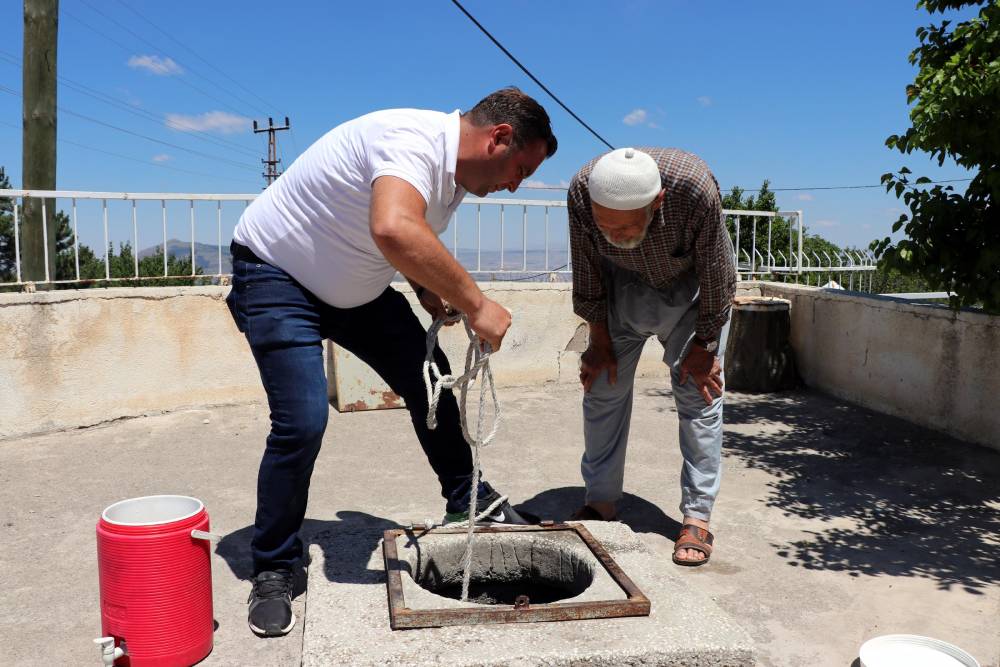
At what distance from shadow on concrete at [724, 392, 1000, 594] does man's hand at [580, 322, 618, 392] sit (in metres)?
1.11

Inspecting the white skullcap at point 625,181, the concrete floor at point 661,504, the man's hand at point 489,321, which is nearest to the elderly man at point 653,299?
the white skullcap at point 625,181

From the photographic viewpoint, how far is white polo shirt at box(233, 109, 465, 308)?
2416mm

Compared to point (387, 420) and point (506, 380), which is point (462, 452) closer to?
point (387, 420)

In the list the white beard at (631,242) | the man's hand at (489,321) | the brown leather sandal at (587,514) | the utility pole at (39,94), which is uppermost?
the utility pole at (39,94)

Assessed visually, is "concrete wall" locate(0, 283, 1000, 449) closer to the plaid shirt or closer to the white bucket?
the plaid shirt

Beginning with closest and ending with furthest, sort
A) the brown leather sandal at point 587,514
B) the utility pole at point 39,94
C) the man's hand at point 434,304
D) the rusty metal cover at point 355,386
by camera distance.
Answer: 1. the man's hand at point 434,304
2. the brown leather sandal at point 587,514
3. the rusty metal cover at point 355,386
4. the utility pole at point 39,94

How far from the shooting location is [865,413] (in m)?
6.26

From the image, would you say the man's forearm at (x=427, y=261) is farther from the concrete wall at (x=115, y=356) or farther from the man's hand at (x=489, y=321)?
the concrete wall at (x=115, y=356)

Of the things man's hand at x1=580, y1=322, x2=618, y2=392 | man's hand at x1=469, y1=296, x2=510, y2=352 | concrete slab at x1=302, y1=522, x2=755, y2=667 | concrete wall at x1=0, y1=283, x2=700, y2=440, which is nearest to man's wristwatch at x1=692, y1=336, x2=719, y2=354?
man's hand at x1=580, y1=322, x2=618, y2=392

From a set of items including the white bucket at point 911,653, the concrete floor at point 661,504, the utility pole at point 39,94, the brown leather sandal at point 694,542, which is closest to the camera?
the white bucket at point 911,653

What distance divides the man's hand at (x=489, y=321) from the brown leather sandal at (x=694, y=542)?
168 centimetres

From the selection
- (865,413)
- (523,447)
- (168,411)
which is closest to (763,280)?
(865,413)

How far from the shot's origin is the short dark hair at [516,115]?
2531 millimetres

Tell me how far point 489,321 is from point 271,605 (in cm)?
133
